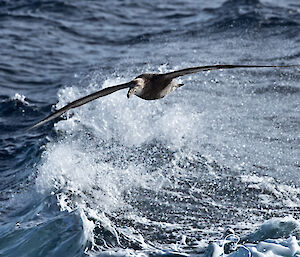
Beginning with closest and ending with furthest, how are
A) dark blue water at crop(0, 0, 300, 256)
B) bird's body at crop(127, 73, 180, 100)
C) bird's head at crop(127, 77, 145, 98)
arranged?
bird's head at crop(127, 77, 145, 98), bird's body at crop(127, 73, 180, 100), dark blue water at crop(0, 0, 300, 256)

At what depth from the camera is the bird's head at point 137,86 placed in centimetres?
627

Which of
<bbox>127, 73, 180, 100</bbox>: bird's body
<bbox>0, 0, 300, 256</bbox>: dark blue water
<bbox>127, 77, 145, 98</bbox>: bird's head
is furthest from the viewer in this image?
<bbox>0, 0, 300, 256</bbox>: dark blue water

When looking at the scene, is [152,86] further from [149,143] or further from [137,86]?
[149,143]

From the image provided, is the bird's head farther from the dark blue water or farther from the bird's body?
the dark blue water

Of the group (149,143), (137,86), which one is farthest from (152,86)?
(149,143)

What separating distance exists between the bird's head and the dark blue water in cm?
136

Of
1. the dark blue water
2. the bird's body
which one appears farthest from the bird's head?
the dark blue water

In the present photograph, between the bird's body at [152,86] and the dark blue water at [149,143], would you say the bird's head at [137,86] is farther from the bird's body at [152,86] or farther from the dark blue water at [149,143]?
the dark blue water at [149,143]

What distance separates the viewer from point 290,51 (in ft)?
Answer: 41.0

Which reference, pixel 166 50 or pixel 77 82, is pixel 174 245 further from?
pixel 166 50

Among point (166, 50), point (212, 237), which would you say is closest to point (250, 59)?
point (166, 50)

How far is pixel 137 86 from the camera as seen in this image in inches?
249

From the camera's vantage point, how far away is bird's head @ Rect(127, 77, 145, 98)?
6275 mm

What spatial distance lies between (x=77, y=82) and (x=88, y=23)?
494 cm
